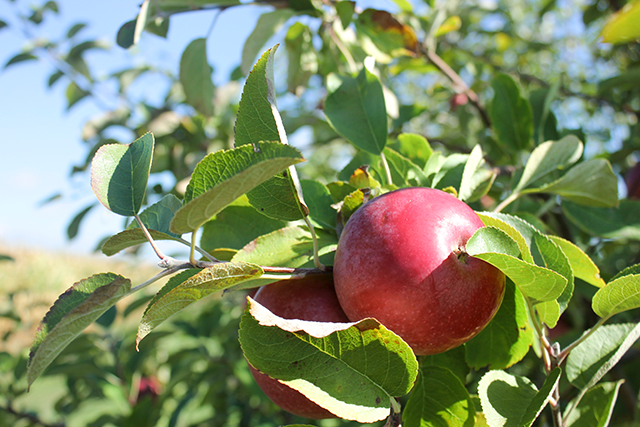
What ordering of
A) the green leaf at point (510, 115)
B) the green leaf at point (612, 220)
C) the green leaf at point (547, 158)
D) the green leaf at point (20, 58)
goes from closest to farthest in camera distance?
the green leaf at point (547, 158) → the green leaf at point (612, 220) → the green leaf at point (510, 115) → the green leaf at point (20, 58)

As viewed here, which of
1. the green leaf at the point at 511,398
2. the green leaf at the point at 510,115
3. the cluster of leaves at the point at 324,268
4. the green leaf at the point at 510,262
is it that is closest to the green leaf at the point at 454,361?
the cluster of leaves at the point at 324,268

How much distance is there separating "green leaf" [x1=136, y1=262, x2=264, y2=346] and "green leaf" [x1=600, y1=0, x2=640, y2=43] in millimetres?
364

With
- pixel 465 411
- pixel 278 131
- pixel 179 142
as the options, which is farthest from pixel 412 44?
pixel 179 142

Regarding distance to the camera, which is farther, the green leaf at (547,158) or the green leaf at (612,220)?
the green leaf at (612,220)

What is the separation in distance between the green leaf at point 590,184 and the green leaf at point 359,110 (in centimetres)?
27

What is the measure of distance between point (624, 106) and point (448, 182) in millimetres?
1442

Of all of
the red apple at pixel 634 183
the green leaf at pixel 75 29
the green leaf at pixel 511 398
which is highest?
the green leaf at pixel 75 29

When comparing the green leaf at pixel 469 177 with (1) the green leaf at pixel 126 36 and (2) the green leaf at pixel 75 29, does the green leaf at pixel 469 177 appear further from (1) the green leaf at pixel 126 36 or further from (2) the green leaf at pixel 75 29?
(2) the green leaf at pixel 75 29

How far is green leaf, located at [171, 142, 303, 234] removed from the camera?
41 centimetres

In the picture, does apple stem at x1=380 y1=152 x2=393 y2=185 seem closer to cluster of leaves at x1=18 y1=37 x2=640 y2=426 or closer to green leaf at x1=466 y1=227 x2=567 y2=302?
cluster of leaves at x1=18 y1=37 x2=640 y2=426

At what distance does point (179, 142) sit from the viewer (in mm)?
1809

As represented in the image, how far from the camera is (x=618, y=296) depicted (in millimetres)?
511

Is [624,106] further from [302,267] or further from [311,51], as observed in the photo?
[302,267]

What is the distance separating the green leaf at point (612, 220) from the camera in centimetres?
90
